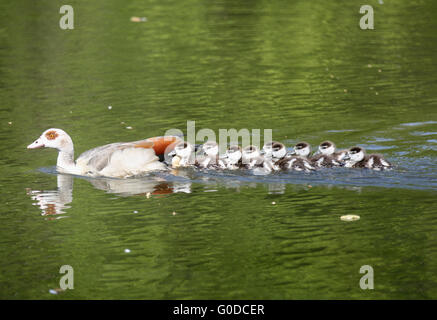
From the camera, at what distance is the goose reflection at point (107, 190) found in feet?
29.7

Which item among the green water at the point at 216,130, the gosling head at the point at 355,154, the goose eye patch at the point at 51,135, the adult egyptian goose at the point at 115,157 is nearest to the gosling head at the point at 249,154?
the green water at the point at 216,130

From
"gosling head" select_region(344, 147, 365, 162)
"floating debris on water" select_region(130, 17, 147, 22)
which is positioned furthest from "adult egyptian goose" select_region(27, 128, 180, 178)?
"floating debris on water" select_region(130, 17, 147, 22)

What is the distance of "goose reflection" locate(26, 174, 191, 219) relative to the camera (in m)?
9.05

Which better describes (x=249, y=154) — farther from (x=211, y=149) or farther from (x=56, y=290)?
(x=56, y=290)

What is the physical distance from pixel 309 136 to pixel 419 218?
3.74m

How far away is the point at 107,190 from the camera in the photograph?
31.6 feet

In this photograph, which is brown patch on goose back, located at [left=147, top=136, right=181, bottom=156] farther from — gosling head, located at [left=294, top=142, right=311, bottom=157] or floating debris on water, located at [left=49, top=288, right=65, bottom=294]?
floating debris on water, located at [left=49, top=288, right=65, bottom=294]

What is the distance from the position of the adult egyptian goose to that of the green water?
0.26 meters

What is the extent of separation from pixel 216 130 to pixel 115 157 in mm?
2428

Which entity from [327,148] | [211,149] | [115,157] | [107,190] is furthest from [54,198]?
[327,148]
